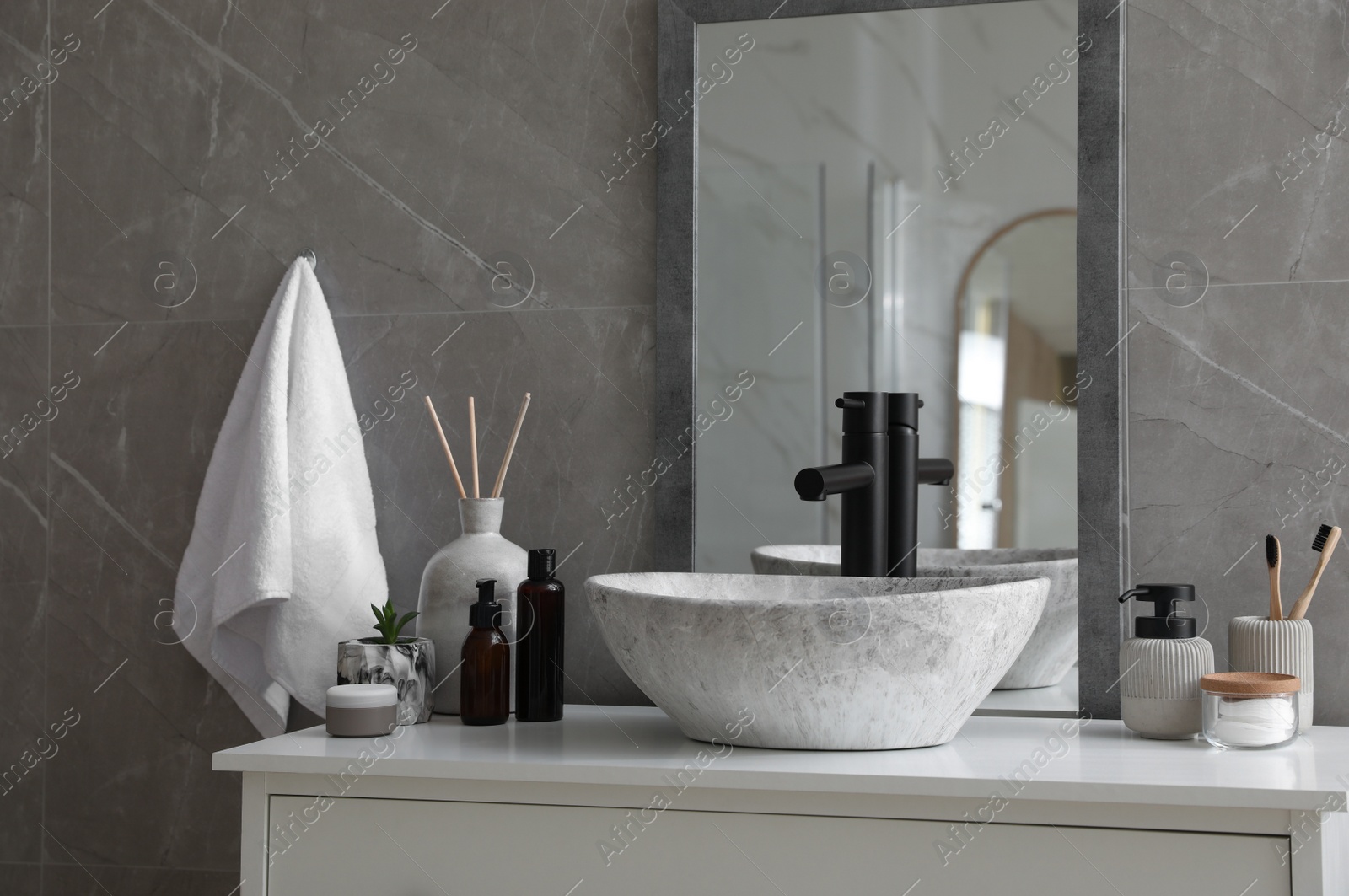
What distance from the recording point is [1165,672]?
1151 mm

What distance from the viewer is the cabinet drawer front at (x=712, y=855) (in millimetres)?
944

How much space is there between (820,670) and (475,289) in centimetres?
74

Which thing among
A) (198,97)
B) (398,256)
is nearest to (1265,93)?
(398,256)

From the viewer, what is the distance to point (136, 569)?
1601 mm

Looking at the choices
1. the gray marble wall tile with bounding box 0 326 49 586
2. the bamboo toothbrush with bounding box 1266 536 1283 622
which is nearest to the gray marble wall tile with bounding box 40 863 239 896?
the gray marble wall tile with bounding box 0 326 49 586

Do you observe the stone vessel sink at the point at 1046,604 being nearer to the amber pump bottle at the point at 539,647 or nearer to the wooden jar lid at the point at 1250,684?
the wooden jar lid at the point at 1250,684

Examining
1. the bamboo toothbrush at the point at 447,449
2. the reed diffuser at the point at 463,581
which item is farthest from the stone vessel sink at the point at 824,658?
the bamboo toothbrush at the point at 447,449

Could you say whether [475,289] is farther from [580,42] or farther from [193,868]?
[193,868]

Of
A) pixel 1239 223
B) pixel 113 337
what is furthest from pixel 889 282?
pixel 113 337

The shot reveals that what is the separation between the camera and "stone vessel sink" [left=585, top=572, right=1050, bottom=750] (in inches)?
39.2

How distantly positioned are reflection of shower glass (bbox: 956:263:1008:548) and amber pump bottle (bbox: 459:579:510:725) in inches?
20.7

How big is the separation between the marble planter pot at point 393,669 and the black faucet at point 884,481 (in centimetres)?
48

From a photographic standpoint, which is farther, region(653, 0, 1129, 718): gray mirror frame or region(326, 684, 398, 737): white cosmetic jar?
region(653, 0, 1129, 718): gray mirror frame

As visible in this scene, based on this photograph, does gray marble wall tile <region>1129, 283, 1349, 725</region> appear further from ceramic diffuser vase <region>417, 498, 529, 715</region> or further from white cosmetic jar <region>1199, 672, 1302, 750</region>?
ceramic diffuser vase <region>417, 498, 529, 715</region>
